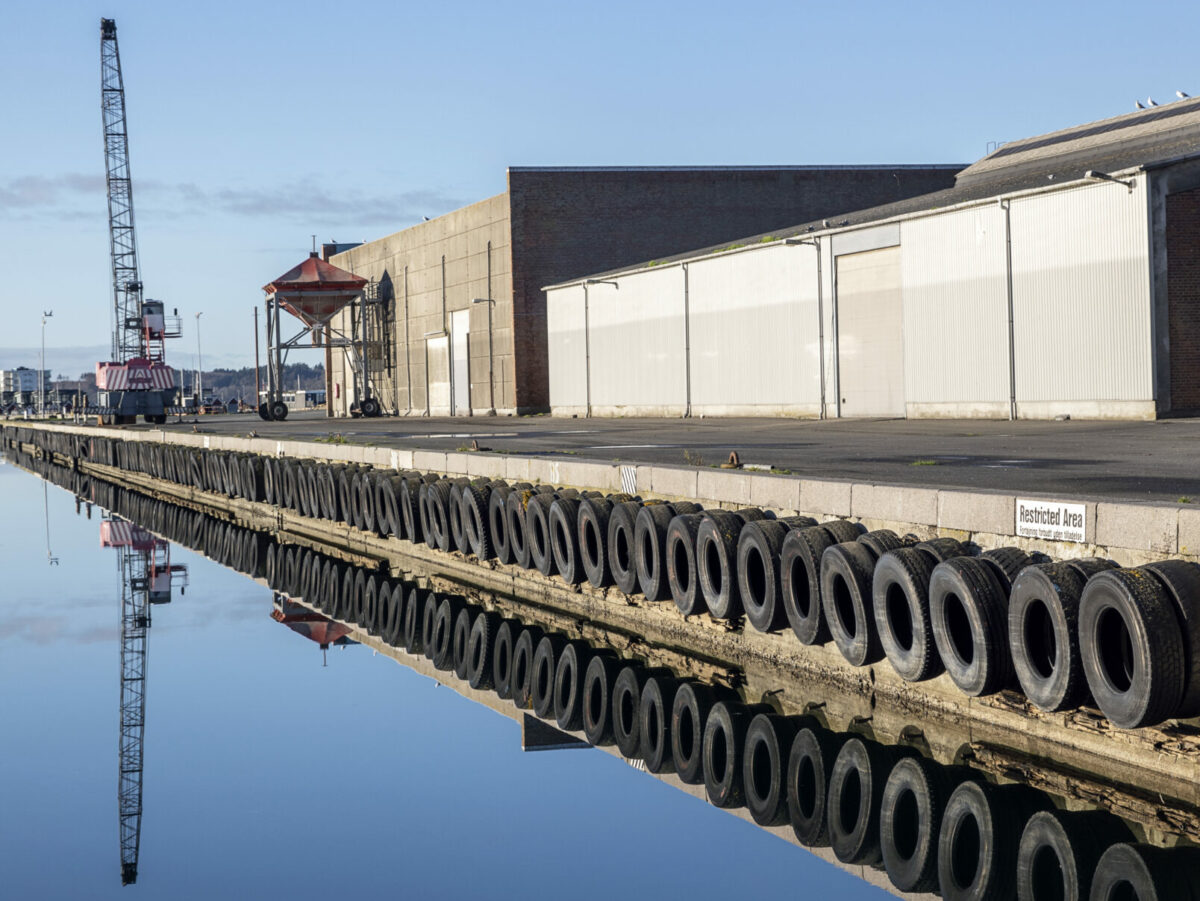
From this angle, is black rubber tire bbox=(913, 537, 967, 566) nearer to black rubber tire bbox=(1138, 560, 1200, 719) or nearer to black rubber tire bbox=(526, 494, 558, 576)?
black rubber tire bbox=(1138, 560, 1200, 719)

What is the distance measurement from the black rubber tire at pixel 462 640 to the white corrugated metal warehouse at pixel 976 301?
15796 mm

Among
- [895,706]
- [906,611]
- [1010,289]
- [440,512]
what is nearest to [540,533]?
[440,512]

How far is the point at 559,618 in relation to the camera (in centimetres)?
1762

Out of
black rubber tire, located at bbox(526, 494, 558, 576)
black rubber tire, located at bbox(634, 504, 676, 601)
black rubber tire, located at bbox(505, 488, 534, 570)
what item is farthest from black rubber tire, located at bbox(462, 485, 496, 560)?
black rubber tire, located at bbox(634, 504, 676, 601)

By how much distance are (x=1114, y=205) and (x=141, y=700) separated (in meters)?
21.6

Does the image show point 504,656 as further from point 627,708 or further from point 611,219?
point 611,219

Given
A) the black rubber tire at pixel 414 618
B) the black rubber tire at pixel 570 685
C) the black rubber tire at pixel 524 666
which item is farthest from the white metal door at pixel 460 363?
the black rubber tire at pixel 570 685

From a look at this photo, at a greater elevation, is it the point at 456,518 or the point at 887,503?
the point at 887,503

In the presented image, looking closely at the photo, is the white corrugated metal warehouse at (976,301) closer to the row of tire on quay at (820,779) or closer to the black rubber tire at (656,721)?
the row of tire on quay at (820,779)

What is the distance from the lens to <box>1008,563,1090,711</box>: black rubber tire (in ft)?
29.6

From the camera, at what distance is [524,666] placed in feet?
50.6

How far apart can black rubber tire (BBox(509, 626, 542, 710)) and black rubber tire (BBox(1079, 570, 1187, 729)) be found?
6.38 m

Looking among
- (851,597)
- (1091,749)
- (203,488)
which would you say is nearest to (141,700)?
(851,597)

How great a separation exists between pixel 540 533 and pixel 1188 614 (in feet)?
35.1
